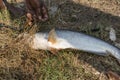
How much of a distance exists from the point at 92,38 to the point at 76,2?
1379 millimetres

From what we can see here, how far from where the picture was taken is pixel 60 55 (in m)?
5.22

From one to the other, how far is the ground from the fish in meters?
0.08

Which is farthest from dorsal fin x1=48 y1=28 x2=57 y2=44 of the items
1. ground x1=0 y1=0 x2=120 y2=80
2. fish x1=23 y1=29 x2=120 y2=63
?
ground x1=0 y1=0 x2=120 y2=80

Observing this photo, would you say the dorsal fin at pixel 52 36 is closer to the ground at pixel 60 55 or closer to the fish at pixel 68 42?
the fish at pixel 68 42

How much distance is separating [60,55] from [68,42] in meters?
0.20

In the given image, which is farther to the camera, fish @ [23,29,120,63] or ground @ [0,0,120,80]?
fish @ [23,29,120,63]

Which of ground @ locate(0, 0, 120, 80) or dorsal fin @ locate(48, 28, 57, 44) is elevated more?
dorsal fin @ locate(48, 28, 57, 44)

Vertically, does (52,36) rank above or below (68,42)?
above

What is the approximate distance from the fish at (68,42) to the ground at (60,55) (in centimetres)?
8

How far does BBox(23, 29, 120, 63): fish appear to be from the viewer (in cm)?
518

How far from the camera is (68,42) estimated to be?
527 centimetres

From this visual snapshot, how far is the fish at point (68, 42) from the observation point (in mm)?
5176

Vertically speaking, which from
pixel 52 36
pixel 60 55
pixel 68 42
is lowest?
pixel 60 55

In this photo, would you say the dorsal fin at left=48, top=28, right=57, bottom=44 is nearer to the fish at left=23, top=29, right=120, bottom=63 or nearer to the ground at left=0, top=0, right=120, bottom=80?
the fish at left=23, top=29, right=120, bottom=63
